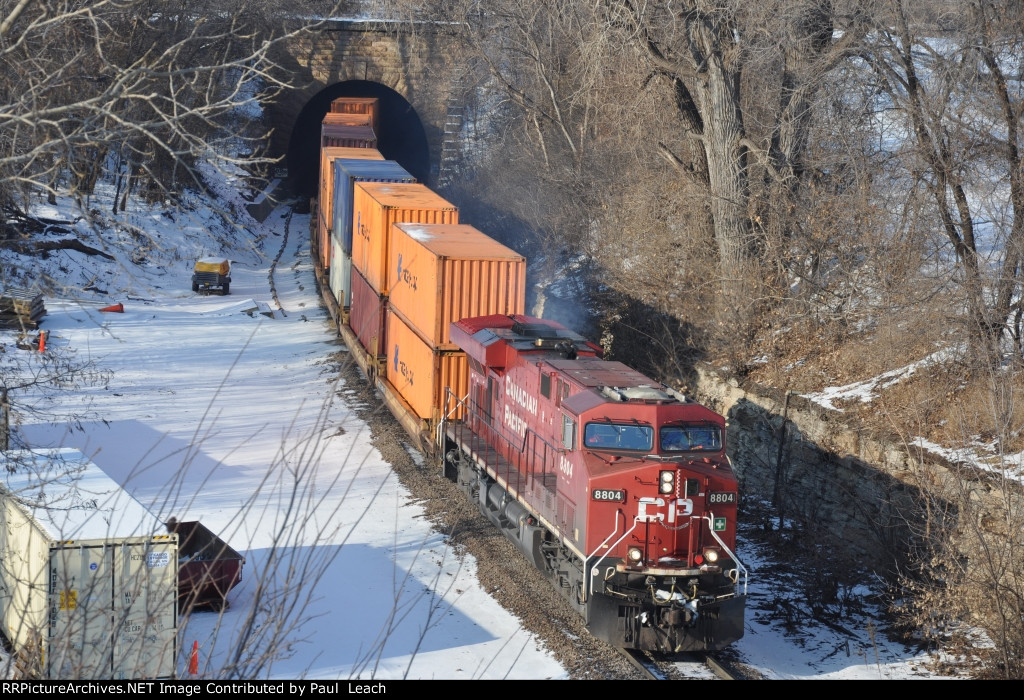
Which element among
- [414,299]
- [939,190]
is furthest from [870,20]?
[414,299]

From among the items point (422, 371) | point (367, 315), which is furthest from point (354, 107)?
point (422, 371)

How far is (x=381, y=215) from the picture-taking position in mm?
21188

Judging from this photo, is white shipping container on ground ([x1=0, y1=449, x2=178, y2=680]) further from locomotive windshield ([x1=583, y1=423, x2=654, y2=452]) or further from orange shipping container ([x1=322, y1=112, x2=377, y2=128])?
Result: orange shipping container ([x1=322, y1=112, x2=377, y2=128])

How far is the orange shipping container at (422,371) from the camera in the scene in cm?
1722

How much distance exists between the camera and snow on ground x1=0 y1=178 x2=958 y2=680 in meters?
8.63

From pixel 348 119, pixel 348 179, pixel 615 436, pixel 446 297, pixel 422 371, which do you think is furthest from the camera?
pixel 348 119

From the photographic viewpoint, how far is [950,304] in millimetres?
16828

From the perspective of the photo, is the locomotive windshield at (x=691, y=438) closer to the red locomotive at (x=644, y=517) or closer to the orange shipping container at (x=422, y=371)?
the red locomotive at (x=644, y=517)

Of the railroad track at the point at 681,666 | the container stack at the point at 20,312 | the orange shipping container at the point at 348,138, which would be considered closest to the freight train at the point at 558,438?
the railroad track at the point at 681,666

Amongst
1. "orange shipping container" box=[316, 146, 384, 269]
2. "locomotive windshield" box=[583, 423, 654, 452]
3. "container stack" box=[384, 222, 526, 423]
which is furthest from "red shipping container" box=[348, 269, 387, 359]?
"locomotive windshield" box=[583, 423, 654, 452]

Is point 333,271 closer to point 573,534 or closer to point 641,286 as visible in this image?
point 641,286

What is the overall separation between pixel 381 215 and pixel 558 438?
408 inches

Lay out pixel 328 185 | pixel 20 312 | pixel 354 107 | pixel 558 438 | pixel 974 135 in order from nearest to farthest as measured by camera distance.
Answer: pixel 558 438 < pixel 974 135 < pixel 20 312 < pixel 328 185 < pixel 354 107

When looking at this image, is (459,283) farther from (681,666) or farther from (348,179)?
(348,179)
